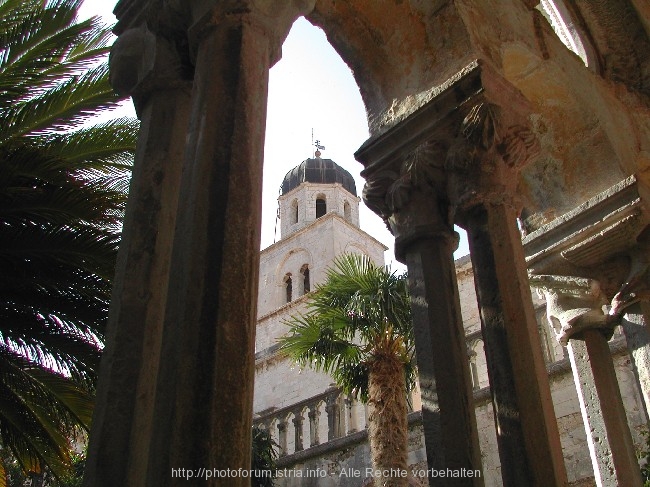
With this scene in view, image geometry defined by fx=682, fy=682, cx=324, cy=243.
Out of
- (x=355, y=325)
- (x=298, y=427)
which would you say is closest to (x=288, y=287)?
(x=298, y=427)

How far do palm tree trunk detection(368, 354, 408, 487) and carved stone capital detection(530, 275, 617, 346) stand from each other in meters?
3.40

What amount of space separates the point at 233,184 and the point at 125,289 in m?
0.65

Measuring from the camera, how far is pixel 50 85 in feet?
21.5

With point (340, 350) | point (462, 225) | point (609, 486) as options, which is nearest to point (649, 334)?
point (609, 486)

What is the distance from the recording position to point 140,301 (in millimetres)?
2695

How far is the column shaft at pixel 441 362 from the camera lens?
3.29 metres

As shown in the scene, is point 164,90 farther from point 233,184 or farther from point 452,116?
point 452,116

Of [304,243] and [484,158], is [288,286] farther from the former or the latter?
[484,158]

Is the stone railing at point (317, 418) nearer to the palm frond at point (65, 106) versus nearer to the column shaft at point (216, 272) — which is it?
the palm frond at point (65, 106)

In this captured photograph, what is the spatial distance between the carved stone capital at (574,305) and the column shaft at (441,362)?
1792 millimetres

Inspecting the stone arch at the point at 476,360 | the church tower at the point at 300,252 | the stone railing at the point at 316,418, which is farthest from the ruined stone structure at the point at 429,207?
the church tower at the point at 300,252

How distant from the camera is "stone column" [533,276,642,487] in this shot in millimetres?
4750

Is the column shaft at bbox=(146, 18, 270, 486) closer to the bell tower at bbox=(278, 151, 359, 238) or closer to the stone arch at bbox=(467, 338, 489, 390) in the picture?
the stone arch at bbox=(467, 338, 489, 390)

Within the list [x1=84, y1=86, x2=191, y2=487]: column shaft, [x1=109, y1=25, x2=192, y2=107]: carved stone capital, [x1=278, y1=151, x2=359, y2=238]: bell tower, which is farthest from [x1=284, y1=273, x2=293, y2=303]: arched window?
[x1=84, y1=86, x2=191, y2=487]: column shaft
